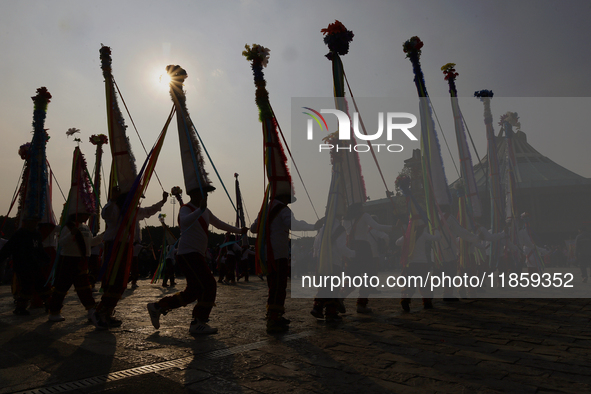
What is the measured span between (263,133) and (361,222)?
7.42ft

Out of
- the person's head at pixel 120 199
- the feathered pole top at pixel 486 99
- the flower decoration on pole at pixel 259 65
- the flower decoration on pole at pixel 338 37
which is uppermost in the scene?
the feathered pole top at pixel 486 99

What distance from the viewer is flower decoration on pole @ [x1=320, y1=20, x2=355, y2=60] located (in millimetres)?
6242

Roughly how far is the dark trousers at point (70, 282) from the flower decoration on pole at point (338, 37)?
5073mm

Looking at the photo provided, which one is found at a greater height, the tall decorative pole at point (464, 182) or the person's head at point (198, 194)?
the tall decorative pole at point (464, 182)

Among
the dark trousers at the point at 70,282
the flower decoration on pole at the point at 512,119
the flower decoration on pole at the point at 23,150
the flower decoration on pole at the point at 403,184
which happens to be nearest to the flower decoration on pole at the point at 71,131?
the flower decoration on pole at the point at 23,150

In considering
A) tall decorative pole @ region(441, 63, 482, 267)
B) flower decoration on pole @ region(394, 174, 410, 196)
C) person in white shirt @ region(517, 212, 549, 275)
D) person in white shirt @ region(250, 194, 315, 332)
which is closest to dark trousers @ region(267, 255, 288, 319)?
person in white shirt @ region(250, 194, 315, 332)

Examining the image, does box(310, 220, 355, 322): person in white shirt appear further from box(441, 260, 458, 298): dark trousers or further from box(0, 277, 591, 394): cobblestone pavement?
box(441, 260, 458, 298): dark trousers

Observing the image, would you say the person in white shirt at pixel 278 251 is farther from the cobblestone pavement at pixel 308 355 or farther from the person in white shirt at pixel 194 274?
the person in white shirt at pixel 194 274

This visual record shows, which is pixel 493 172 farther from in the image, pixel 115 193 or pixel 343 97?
pixel 115 193

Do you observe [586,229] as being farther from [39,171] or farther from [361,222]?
[39,171]

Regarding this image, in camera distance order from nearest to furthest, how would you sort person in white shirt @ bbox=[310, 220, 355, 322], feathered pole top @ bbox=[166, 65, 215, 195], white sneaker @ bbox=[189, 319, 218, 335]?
white sneaker @ bbox=[189, 319, 218, 335] → feathered pole top @ bbox=[166, 65, 215, 195] → person in white shirt @ bbox=[310, 220, 355, 322]

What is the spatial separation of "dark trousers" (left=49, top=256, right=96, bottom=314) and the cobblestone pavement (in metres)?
0.30

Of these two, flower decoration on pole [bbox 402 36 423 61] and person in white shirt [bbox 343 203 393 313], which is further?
flower decoration on pole [bbox 402 36 423 61]

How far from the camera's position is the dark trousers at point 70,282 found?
5.30 meters
